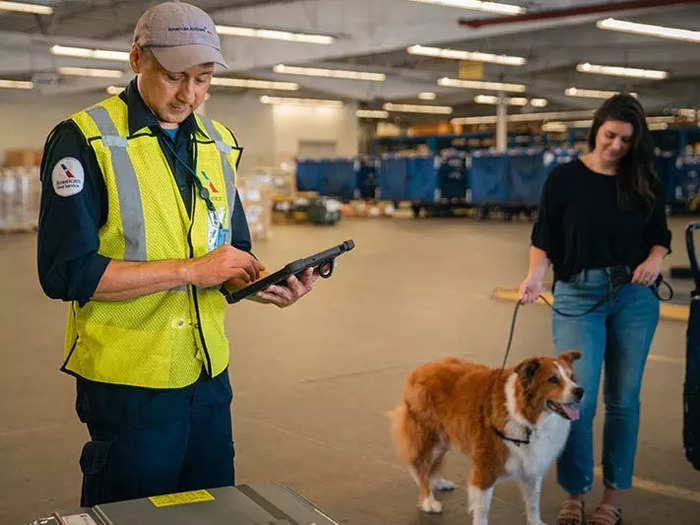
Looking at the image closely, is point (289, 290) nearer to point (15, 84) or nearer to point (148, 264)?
point (148, 264)

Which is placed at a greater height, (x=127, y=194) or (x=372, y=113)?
(x=372, y=113)

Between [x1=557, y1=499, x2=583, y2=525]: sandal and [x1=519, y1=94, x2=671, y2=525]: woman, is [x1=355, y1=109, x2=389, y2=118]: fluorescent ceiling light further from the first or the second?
[x1=557, y1=499, x2=583, y2=525]: sandal

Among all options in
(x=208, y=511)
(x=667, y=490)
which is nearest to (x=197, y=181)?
(x=208, y=511)

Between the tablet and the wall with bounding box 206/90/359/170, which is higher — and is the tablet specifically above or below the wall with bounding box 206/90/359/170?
below

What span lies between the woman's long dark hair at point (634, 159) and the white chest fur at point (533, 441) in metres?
0.95

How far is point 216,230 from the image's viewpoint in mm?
2096

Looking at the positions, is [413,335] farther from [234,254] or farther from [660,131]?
[660,131]

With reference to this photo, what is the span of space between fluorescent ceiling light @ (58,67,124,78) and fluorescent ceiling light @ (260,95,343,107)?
10425 mm

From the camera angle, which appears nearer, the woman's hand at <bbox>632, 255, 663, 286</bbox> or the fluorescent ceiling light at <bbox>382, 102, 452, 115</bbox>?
the woman's hand at <bbox>632, 255, 663, 286</bbox>

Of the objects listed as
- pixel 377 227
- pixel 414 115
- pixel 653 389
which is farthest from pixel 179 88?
pixel 414 115

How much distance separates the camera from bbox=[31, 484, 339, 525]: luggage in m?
1.63

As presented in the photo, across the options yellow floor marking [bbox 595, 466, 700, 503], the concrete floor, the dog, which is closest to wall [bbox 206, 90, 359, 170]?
the concrete floor

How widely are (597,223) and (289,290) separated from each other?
211 centimetres

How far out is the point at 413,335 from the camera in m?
8.69
